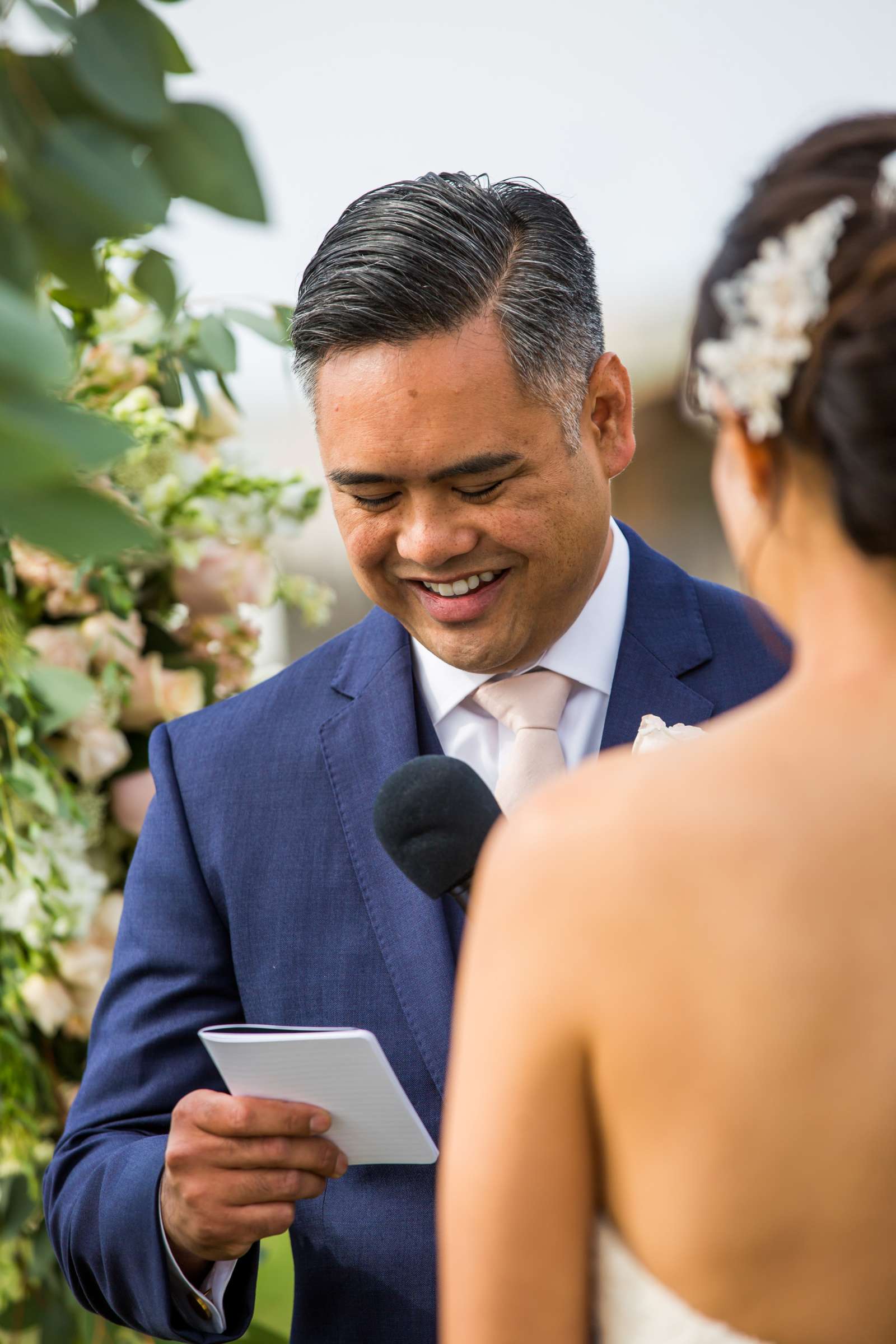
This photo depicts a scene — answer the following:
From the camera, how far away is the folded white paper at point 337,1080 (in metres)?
1.47

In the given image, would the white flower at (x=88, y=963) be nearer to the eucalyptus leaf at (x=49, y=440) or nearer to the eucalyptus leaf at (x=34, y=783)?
the eucalyptus leaf at (x=34, y=783)

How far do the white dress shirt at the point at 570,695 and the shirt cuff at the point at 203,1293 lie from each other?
30.7 inches

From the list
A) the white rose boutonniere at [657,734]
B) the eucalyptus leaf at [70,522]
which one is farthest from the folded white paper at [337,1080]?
the eucalyptus leaf at [70,522]

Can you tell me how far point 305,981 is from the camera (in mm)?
2043

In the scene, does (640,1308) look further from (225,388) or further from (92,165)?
(225,388)

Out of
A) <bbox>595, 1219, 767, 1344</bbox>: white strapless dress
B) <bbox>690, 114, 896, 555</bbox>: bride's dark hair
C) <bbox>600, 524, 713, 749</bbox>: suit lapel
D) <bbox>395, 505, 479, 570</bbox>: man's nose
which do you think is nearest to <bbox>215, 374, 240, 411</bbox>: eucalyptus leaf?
<bbox>395, 505, 479, 570</bbox>: man's nose

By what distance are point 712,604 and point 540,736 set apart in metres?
0.39

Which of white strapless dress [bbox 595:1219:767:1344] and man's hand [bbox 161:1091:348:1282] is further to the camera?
man's hand [bbox 161:1091:348:1282]

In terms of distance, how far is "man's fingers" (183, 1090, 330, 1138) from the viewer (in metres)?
1.62

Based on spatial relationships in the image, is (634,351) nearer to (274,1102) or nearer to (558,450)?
(558,450)

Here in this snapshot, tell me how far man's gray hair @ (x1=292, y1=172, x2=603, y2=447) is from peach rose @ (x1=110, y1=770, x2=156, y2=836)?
762 millimetres

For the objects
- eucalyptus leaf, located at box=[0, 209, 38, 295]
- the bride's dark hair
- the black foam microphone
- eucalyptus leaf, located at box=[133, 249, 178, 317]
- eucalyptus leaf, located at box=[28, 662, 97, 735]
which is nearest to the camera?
eucalyptus leaf, located at box=[0, 209, 38, 295]

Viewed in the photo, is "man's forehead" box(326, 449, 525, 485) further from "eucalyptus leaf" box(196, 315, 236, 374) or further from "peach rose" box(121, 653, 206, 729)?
"peach rose" box(121, 653, 206, 729)

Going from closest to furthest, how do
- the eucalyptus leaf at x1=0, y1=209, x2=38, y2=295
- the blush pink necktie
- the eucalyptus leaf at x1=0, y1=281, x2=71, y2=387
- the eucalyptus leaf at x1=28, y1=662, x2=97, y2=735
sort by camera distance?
the eucalyptus leaf at x1=0, y1=281, x2=71, y2=387 < the eucalyptus leaf at x1=0, y1=209, x2=38, y2=295 < the blush pink necktie < the eucalyptus leaf at x1=28, y1=662, x2=97, y2=735
